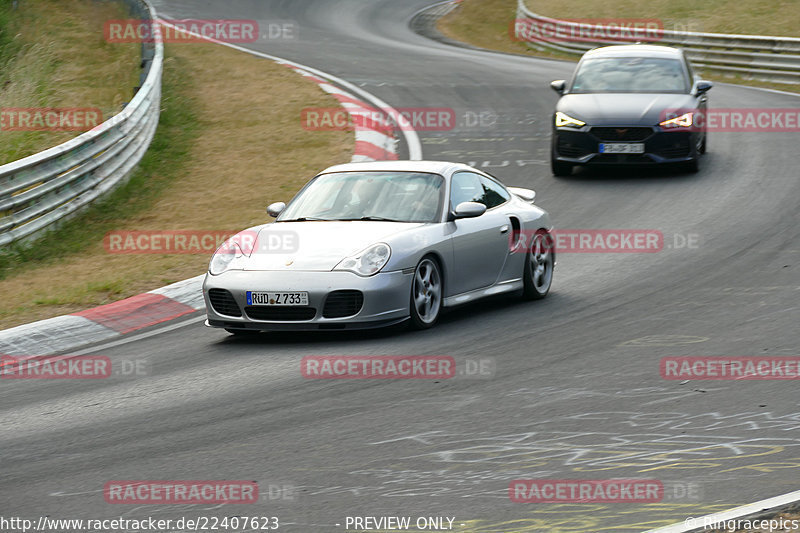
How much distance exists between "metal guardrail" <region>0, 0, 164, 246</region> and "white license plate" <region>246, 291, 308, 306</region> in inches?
206

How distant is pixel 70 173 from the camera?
1480 centimetres

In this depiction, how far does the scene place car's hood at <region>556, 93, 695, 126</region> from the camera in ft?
53.4

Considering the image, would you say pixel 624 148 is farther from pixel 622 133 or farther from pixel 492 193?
pixel 492 193

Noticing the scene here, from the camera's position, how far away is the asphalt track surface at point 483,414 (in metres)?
5.57

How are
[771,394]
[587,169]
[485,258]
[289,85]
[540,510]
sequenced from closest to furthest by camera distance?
[540,510] < [771,394] < [485,258] < [587,169] < [289,85]

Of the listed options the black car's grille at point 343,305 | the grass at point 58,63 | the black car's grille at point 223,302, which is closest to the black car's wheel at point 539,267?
the black car's grille at point 343,305

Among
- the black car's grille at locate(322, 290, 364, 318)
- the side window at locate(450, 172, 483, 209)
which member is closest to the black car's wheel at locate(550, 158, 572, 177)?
the side window at locate(450, 172, 483, 209)

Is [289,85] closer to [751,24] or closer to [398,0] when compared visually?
[751,24]

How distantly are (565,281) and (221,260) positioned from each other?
3634mm

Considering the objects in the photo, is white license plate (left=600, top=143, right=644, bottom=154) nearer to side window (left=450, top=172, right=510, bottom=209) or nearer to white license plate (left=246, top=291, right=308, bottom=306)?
side window (left=450, top=172, right=510, bottom=209)

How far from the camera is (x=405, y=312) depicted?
923 cm

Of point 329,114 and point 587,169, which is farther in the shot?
point 329,114

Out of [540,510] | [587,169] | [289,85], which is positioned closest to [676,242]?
[587,169]

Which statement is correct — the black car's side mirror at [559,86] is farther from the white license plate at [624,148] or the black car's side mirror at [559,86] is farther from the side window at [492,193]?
the side window at [492,193]
